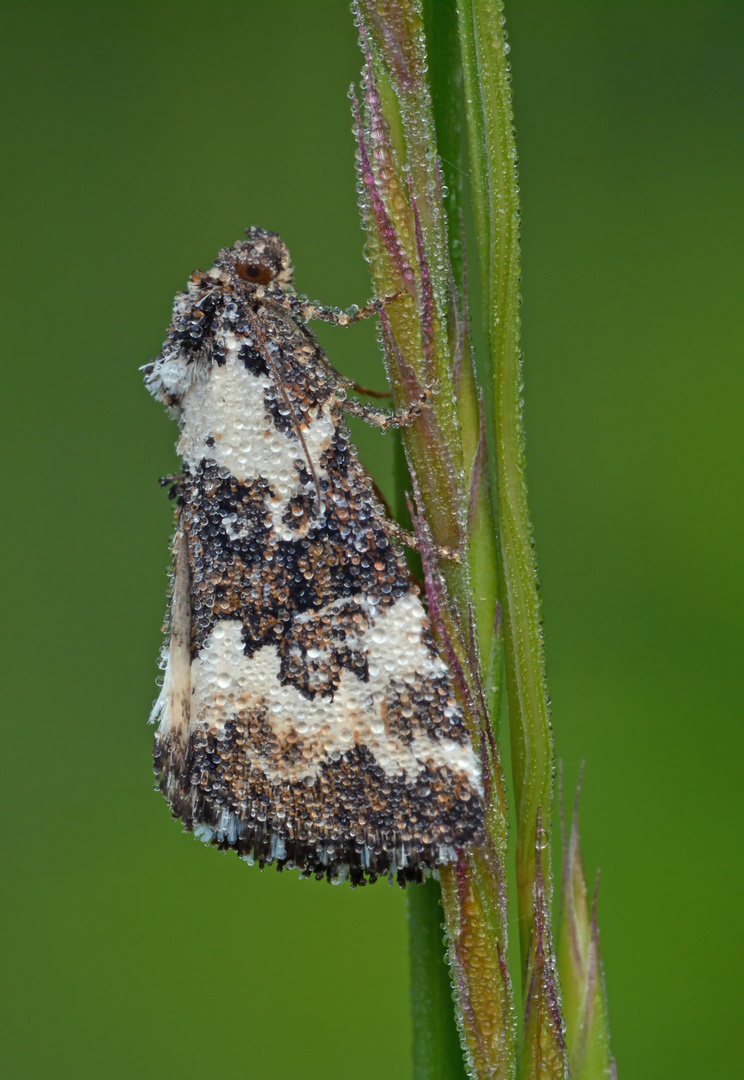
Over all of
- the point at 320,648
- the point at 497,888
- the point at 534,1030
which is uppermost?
the point at 320,648

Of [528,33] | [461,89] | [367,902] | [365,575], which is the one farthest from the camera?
[528,33]

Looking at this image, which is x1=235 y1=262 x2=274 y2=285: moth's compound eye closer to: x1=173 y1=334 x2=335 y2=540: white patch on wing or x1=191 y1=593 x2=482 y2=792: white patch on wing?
x1=173 y1=334 x2=335 y2=540: white patch on wing

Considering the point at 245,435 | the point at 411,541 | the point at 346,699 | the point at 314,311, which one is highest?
the point at 314,311

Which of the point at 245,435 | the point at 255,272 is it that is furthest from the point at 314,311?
the point at 245,435

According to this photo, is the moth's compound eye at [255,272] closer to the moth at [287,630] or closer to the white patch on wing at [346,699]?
the moth at [287,630]

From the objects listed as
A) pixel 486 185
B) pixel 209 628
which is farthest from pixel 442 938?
pixel 486 185

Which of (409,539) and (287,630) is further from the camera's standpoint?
(287,630)

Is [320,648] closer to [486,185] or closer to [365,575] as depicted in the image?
[365,575]

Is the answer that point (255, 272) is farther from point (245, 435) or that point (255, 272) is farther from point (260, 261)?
point (245, 435)
